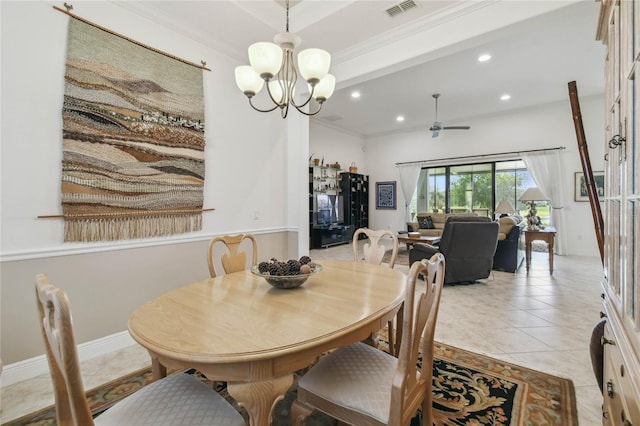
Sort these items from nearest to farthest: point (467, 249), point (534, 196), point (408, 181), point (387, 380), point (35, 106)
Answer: point (387, 380) → point (35, 106) → point (467, 249) → point (534, 196) → point (408, 181)

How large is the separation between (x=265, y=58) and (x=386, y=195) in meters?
7.69

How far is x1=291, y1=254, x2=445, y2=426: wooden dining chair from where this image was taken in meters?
1.03

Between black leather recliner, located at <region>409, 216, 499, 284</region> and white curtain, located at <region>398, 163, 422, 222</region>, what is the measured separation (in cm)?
459

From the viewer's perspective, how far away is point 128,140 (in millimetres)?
2410

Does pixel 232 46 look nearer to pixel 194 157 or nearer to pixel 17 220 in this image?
pixel 194 157

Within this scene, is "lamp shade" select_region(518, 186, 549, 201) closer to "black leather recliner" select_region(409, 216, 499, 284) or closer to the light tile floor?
the light tile floor

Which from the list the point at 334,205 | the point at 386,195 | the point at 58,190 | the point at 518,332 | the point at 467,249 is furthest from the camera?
the point at 386,195

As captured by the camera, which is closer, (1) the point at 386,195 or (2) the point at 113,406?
(2) the point at 113,406

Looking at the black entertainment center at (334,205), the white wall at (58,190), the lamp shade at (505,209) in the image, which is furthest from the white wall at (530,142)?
the white wall at (58,190)

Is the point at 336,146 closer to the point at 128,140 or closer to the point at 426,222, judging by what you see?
the point at 426,222

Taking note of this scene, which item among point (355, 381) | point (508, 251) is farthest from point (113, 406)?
point (508, 251)

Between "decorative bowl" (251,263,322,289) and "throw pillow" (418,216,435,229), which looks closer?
"decorative bowl" (251,263,322,289)

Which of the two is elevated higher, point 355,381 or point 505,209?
point 505,209

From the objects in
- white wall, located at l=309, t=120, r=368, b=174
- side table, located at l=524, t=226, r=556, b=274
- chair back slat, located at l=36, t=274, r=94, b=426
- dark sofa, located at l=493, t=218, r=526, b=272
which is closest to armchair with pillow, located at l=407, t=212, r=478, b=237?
dark sofa, located at l=493, t=218, r=526, b=272
